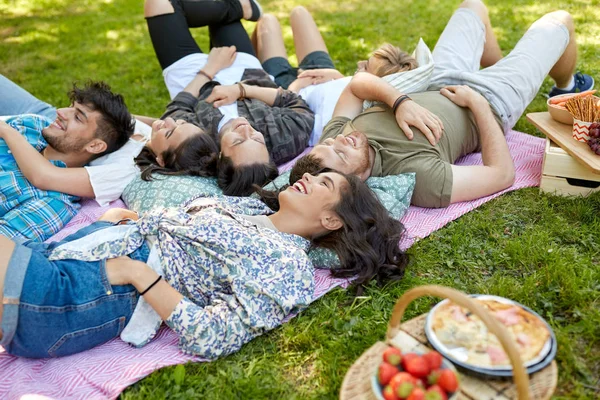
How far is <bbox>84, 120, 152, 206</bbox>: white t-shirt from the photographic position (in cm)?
421

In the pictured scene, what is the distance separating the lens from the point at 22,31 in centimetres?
893

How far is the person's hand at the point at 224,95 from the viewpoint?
16.3 ft

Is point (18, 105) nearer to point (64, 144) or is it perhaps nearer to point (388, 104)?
point (64, 144)

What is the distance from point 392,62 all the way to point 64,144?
2807 millimetres

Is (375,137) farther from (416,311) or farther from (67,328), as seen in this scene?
(67,328)

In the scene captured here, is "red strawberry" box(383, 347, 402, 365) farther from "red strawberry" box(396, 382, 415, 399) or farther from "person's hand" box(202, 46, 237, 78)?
"person's hand" box(202, 46, 237, 78)

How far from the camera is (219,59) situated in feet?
18.1

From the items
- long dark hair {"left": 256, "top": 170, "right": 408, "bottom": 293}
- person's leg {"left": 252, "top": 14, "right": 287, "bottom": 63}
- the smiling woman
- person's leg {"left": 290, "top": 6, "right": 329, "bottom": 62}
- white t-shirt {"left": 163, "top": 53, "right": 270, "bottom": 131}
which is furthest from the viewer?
person's leg {"left": 252, "top": 14, "right": 287, "bottom": 63}

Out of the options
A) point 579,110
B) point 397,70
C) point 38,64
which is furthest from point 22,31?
point 579,110

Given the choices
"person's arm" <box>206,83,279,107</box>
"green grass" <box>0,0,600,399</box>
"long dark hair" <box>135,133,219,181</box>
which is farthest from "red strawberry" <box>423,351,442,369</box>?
"person's arm" <box>206,83,279,107</box>

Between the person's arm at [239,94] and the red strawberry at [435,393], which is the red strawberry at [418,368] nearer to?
the red strawberry at [435,393]

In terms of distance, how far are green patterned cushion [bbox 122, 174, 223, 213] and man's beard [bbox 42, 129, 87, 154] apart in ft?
1.84

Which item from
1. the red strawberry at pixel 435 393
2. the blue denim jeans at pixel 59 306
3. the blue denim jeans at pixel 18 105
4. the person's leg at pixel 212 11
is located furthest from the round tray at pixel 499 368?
the person's leg at pixel 212 11

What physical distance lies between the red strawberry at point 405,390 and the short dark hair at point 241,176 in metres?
2.29
